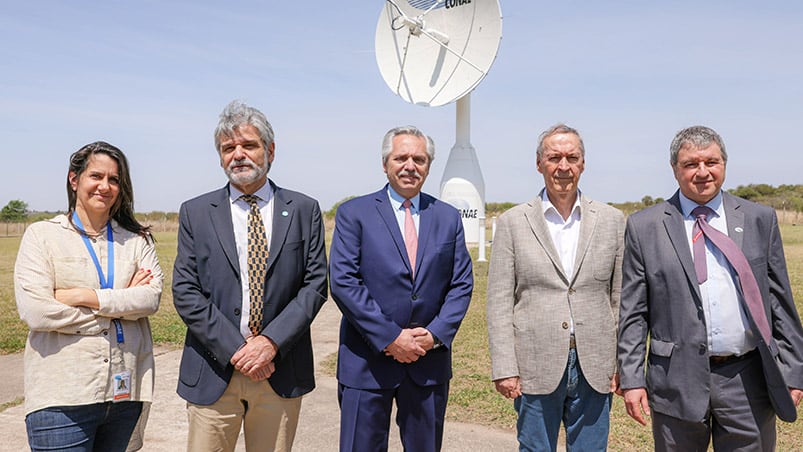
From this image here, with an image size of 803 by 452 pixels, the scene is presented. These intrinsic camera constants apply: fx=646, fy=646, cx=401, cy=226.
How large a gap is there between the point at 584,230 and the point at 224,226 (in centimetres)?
184

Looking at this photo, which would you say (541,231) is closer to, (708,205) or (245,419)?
(708,205)

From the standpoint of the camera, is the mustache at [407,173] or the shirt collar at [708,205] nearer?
the shirt collar at [708,205]

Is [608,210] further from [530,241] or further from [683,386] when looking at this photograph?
[683,386]

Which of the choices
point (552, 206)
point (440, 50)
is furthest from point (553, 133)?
point (440, 50)

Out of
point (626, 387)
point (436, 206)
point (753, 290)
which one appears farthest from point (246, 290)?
point (753, 290)

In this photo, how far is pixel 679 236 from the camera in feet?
9.89

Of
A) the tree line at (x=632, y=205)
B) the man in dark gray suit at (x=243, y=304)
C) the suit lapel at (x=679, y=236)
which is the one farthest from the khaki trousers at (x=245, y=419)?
the tree line at (x=632, y=205)

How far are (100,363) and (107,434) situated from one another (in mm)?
370

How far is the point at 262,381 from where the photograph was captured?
3242mm

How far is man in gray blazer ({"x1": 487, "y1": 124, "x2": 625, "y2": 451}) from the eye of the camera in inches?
126

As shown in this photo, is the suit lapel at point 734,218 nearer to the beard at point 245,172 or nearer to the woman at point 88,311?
the beard at point 245,172

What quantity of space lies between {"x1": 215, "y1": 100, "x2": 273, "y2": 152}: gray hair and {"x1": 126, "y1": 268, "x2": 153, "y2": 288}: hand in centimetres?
72

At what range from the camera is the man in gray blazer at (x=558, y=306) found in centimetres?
321

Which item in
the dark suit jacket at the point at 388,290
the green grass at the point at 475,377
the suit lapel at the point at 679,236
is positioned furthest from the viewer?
the green grass at the point at 475,377
